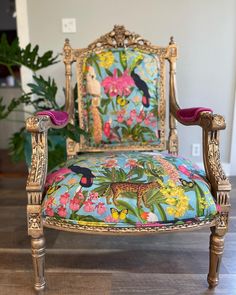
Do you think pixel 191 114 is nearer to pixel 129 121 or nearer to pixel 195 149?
pixel 129 121

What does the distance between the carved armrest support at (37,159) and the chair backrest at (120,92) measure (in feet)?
1.35

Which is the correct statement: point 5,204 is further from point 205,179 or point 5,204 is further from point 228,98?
point 228,98

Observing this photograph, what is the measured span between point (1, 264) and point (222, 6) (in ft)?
6.62

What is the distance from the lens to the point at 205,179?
3.50ft

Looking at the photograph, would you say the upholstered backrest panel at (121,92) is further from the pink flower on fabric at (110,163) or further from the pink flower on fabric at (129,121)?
the pink flower on fabric at (110,163)

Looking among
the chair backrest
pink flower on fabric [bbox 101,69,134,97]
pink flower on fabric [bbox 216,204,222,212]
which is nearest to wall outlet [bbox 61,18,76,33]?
the chair backrest

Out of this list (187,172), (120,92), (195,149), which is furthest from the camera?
(195,149)

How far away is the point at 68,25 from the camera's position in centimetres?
204

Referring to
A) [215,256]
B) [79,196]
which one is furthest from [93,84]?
[215,256]

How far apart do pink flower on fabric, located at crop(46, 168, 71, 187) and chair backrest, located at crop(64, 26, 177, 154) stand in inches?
13.9

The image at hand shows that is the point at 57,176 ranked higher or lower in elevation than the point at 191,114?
lower

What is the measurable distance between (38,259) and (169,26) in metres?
1.68

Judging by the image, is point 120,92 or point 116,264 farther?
point 120,92

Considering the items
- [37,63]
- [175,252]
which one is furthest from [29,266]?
[37,63]
